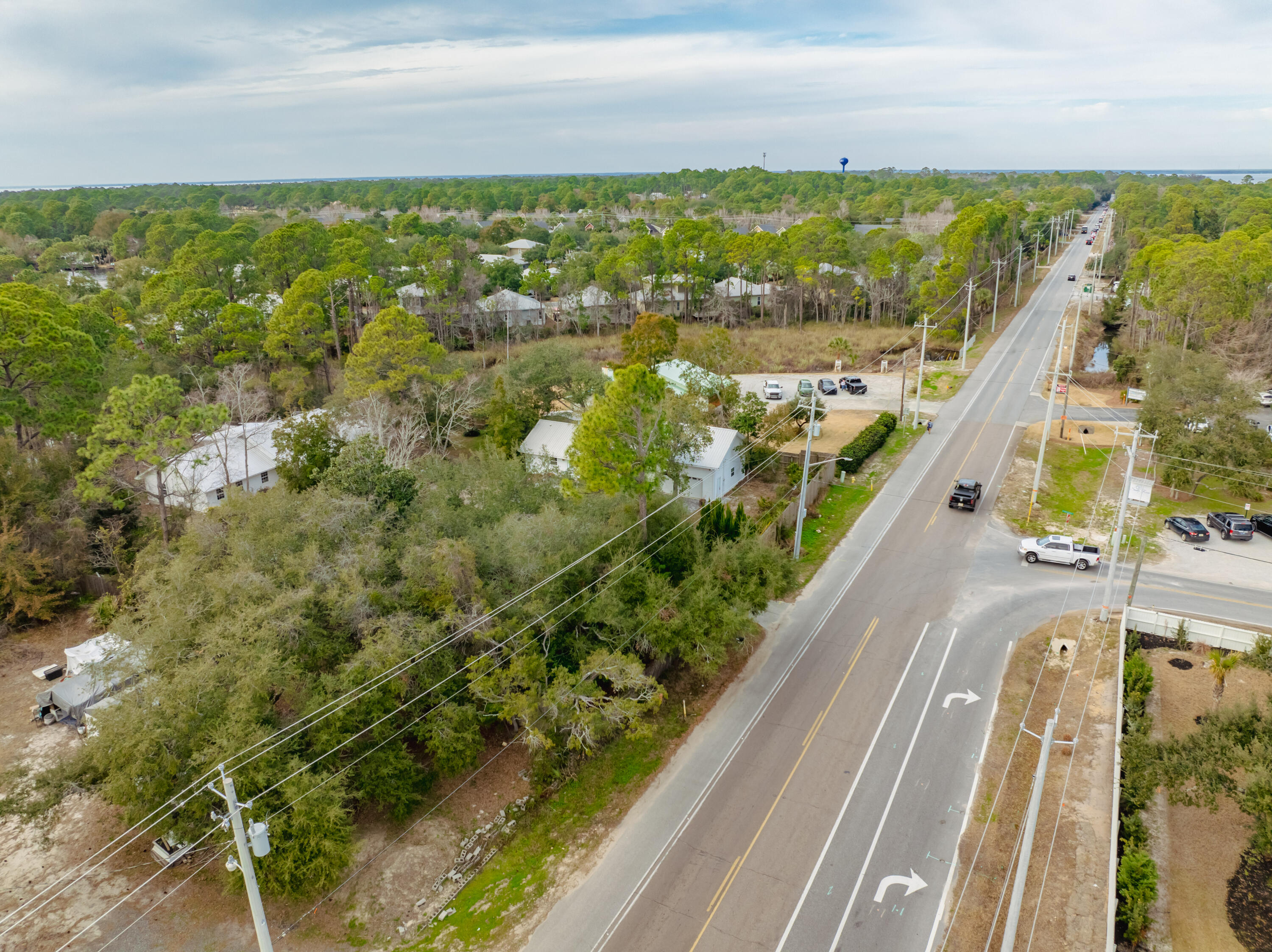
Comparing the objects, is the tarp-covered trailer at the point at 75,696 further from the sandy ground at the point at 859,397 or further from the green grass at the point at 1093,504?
the sandy ground at the point at 859,397

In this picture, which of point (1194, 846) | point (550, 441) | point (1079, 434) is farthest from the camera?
point (1079, 434)

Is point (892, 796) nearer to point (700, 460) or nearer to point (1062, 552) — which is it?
point (1062, 552)

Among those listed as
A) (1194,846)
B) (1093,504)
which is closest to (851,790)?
(1194,846)

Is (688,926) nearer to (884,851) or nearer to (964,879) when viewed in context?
(884,851)

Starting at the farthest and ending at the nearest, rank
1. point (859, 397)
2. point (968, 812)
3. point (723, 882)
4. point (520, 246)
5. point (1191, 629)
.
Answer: point (520, 246)
point (859, 397)
point (1191, 629)
point (968, 812)
point (723, 882)

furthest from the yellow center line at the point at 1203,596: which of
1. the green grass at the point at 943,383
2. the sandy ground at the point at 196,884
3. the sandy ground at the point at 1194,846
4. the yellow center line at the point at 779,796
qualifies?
the green grass at the point at 943,383

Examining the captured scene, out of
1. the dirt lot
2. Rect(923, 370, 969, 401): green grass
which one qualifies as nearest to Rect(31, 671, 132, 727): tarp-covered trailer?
the dirt lot
